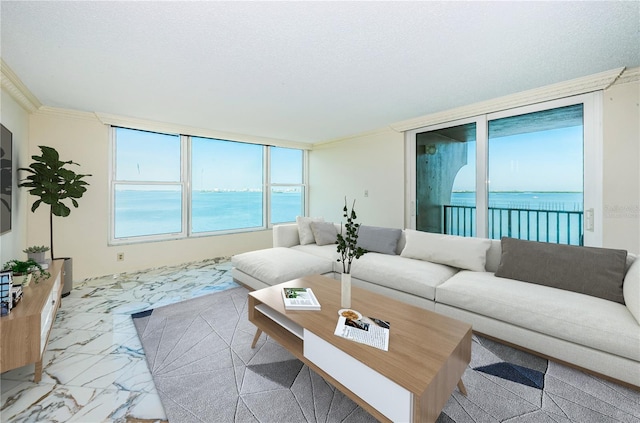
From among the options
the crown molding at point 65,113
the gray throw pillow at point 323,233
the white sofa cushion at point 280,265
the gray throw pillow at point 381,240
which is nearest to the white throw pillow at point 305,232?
the gray throw pillow at point 323,233

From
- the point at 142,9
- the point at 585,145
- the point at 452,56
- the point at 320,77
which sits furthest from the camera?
the point at 585,145

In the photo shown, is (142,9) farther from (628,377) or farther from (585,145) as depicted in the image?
(585,145)

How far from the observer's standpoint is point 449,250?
9.27 ft

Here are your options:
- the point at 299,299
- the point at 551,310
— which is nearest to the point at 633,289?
the point at 551,310

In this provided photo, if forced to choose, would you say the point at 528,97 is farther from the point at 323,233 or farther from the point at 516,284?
the point at 323,233

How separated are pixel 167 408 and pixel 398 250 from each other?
2.78 meters

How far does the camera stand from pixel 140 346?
2.10 meters

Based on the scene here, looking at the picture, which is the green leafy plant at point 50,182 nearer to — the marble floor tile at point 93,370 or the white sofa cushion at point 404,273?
the marble floor tile at point 93,370

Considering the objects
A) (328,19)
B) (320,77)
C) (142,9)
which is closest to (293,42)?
(328,19)

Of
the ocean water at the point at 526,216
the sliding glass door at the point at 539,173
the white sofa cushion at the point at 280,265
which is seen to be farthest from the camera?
the ocean water at the point at 526,216

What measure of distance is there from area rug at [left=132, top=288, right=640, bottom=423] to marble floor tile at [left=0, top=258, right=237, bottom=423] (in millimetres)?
111

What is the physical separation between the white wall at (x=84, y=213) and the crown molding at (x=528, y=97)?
4540mm

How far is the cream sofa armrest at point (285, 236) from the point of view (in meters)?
3.95

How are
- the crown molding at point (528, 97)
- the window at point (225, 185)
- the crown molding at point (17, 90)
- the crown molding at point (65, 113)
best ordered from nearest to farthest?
the crown molding at point (17, 90), the crown molding at point (528, 97), the crown molding at point (65, 113), the window at point (225, 185)
